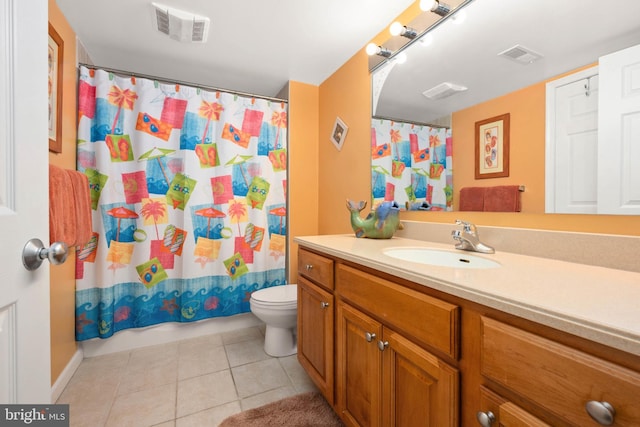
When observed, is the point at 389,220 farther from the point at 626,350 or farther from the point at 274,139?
the point at 274,139

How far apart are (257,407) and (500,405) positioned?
1233mm

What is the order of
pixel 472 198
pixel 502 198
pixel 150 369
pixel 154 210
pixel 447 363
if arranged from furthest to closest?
pixel 154 210 < pixel 150 369 < pixel 472 198 < pixel 502 198 < pixel 447 363

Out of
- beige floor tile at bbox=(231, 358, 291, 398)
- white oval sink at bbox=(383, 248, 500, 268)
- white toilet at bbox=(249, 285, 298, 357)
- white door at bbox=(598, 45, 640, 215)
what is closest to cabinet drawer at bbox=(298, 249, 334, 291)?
white oval sink at bbox=(383, 248, 500, 268)

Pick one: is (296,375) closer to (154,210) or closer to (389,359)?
(389,359)

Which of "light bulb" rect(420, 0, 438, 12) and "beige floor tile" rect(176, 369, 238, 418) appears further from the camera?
"beige floor tile" rect(176, 369, 238, 418)

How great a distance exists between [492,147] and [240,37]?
168cm

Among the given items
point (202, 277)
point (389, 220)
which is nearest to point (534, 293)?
point (389, 220)

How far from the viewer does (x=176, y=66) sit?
2.12m

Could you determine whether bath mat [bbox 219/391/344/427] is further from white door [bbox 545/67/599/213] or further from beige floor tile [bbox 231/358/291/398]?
white door [bbox 545/67/599/213]

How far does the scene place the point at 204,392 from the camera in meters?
1.51

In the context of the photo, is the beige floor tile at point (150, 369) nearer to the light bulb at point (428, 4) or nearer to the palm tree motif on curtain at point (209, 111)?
the palm tree motif on curtain at point (209, 111)

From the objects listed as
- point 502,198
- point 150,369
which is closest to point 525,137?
point 502,198

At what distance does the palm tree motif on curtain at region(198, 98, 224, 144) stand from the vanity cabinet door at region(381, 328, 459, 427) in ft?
6.47

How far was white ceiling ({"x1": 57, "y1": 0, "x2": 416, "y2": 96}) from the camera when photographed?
1528 mm
